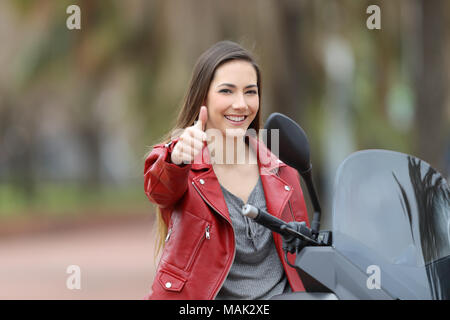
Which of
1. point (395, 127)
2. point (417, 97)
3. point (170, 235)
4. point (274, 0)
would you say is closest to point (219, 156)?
point (170, 235)

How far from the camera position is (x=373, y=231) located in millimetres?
2064

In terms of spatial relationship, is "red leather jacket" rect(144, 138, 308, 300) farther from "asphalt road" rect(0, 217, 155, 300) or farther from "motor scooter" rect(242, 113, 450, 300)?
"asphalt road" rect(0, 217, 155, 300)

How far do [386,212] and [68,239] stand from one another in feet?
53.6

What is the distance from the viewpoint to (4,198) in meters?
27.5

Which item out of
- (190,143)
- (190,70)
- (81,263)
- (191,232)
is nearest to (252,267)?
(191,232)

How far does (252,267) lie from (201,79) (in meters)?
0.80

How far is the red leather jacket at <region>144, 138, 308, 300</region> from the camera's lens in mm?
2389

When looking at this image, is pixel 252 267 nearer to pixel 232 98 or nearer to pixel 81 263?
pixel 232 98

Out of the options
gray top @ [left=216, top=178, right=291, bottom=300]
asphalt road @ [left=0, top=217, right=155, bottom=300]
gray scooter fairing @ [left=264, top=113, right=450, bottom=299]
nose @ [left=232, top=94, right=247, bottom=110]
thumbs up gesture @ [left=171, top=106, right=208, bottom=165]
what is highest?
nose @ [left=232, top=94, right=247, bottom=110]

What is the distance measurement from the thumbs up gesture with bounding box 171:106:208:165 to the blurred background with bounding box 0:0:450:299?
1211 millimetres

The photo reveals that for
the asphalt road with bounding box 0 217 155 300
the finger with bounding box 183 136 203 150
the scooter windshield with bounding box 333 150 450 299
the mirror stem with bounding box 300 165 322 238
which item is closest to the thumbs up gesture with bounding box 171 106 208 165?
the finger with bounding box 183 136 203 150

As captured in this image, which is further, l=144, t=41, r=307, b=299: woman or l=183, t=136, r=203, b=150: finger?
l=144, t=41, r=307, b=299: woman

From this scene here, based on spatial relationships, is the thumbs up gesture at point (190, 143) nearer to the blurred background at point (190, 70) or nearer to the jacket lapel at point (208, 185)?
the jacket lapel at point (208, 185)
